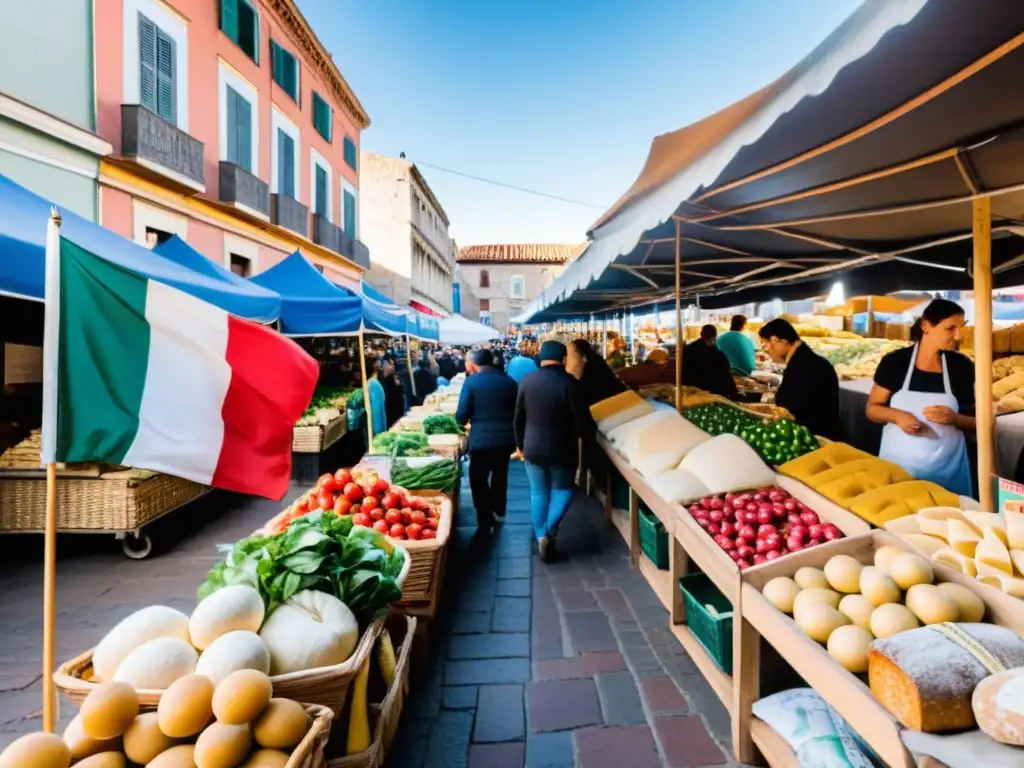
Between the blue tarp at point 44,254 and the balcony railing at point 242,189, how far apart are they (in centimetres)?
790

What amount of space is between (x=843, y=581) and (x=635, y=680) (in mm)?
1299

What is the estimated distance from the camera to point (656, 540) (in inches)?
155

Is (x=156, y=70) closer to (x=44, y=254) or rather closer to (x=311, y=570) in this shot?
(x=44, y=254)

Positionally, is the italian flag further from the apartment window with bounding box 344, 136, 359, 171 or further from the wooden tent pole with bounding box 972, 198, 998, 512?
the apartment window with bounding box 344, 136, 359, 171

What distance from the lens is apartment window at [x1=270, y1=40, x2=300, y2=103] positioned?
15047mm

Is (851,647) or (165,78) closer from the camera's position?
(851,647)

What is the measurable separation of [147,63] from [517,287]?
50132mm

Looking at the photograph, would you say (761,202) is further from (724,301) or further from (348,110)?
(348,110)

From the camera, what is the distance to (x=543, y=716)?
283 cm

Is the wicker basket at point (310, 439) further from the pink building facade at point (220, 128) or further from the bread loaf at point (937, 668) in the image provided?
the bread loaf at point (937, 668)

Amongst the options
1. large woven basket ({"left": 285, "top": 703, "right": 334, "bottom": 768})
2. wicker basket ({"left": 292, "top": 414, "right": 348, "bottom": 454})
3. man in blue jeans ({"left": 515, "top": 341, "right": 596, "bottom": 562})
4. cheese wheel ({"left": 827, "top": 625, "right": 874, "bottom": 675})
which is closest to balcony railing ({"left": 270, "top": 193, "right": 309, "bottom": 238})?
wicker basket ({"left": 292, "top": 414, "right": 348, "bottom": 454})

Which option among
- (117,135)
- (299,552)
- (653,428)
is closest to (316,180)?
(117,135)

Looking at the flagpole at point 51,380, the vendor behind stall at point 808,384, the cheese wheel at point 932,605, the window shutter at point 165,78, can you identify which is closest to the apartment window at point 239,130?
the window shutter at point 165,78

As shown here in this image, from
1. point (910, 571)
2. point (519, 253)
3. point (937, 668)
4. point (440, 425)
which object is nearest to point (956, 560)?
point (910, 571)
